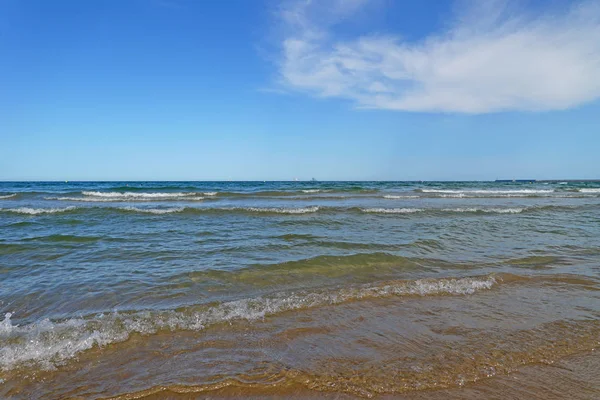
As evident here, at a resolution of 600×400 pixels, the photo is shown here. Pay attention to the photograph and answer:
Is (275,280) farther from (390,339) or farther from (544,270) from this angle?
(544,270)

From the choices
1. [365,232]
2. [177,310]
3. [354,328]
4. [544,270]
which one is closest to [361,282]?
[354,328]

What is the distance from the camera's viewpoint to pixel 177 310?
4.68 meters

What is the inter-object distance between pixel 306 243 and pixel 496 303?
5197mm

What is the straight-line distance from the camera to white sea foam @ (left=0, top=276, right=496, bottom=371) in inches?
139

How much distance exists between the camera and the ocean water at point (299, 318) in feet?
10.1

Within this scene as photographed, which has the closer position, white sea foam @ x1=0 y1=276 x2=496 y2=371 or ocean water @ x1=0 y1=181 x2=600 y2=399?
ocean water @ x1=0 y1=181 x2=600 y2=399

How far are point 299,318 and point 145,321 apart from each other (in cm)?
202

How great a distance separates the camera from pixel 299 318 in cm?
444

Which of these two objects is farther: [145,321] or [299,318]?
[299,318]

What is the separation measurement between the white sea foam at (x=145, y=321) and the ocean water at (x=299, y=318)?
24 mm

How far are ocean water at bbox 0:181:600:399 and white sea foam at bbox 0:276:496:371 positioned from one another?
2 cm

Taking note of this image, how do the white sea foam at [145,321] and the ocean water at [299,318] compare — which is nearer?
the ocean water at [299,318]

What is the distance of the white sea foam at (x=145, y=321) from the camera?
354 cm

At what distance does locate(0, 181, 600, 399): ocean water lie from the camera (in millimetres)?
3086
